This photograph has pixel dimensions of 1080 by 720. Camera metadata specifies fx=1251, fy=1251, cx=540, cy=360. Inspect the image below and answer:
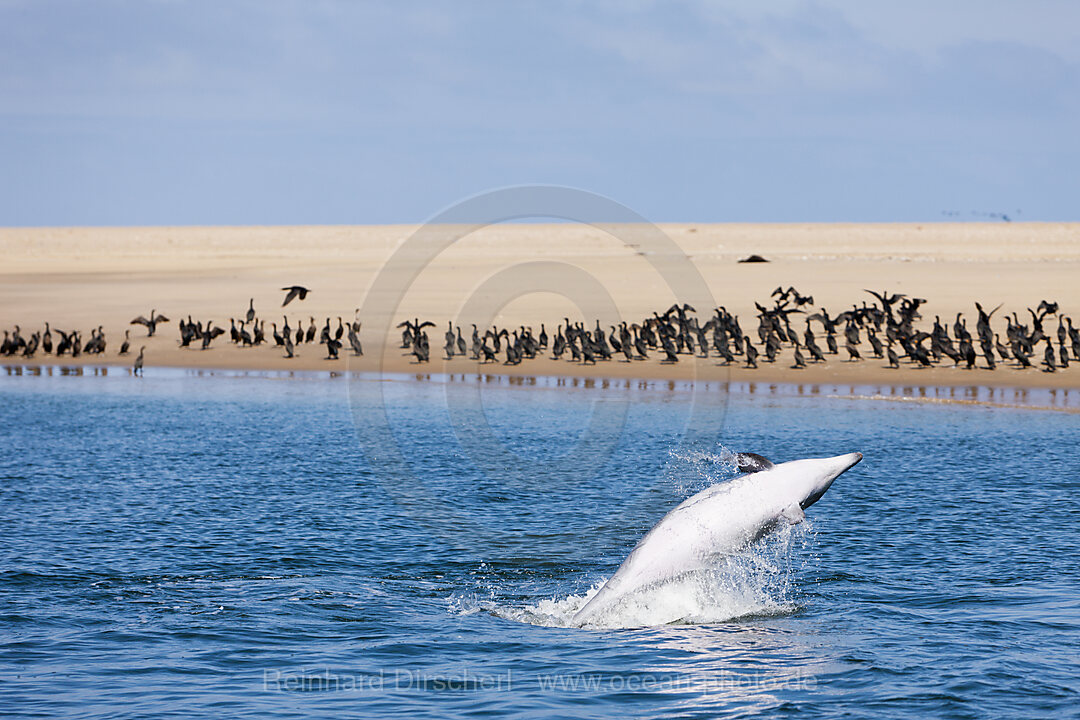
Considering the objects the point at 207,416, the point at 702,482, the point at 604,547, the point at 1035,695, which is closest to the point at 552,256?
the point at 207,416

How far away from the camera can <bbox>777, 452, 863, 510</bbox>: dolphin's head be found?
9.17m

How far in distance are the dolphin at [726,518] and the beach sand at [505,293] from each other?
18.5m

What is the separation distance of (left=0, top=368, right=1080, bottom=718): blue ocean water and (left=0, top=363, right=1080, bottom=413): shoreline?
2.69 metres

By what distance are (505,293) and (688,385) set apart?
19575mm

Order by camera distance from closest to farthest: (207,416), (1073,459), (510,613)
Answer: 1. (510,613)
2. (1073,459)
3. (207,416)

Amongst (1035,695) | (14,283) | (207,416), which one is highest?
(14,283)

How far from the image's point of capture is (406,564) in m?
12.7

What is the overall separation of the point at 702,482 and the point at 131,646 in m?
9.95

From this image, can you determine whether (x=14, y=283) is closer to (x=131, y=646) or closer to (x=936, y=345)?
(x=936, y=345)

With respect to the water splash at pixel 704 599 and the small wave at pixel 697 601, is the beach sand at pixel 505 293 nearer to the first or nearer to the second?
the water splash at pixel 704 599

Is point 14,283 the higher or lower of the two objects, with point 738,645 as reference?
higher

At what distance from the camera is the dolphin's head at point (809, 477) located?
9.17m

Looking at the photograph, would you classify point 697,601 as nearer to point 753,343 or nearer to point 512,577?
point 512,577

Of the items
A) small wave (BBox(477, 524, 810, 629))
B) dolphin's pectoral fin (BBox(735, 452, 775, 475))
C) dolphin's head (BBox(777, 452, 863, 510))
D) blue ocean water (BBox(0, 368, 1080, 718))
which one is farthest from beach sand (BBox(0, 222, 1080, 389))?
dolphin's pectoral fin (BBox(735, 452, 775, 475))
